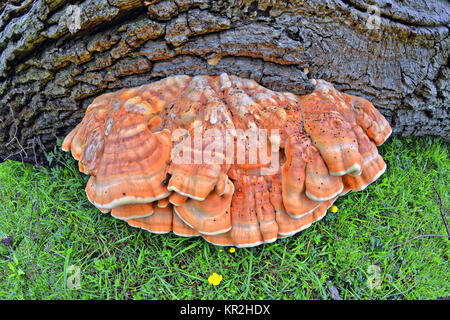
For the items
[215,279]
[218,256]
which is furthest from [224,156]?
[215,279]

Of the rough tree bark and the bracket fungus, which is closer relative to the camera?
the bracket fungus

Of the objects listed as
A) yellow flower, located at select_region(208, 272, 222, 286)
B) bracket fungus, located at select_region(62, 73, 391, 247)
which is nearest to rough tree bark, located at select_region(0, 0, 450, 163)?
bracket fungus, located at select_region(62, 73, 391, 247)

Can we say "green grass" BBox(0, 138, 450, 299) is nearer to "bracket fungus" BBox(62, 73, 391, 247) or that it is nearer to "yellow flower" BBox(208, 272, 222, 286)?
"yellow flower" BBox(208, 272, 222, 286)

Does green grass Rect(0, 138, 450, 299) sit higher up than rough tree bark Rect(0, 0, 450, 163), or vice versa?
rough tree bark Rect(0, 0, 450, 163)

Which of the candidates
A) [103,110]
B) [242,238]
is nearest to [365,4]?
[242,238]

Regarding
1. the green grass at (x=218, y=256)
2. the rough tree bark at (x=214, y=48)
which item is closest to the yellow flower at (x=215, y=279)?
→ the green grass at (x=218, y=256)

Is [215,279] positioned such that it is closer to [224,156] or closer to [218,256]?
[218,256]

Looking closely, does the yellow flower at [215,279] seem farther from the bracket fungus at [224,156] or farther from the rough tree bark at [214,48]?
the rough tree bark at [214,48]
